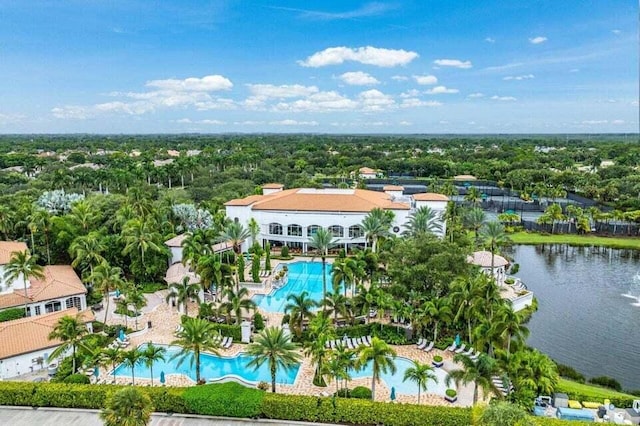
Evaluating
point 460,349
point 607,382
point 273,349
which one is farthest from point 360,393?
point 607,382

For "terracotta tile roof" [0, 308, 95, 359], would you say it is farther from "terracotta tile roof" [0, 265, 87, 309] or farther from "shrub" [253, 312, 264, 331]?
"shrub" [253, 312, 264, 331]

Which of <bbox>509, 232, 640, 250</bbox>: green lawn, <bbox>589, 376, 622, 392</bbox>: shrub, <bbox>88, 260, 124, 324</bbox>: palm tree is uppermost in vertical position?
<bbox>88, 260, 124, 324</bbox>: palm tree

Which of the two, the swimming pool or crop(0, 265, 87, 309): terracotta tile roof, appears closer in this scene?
the swimming pool

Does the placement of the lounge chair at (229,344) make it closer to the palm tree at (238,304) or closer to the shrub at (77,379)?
the palm tree at (238,304)

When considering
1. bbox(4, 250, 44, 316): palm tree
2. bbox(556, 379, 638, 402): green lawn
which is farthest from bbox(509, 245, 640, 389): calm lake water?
bbox(4, 250, 44, 316): palm tree

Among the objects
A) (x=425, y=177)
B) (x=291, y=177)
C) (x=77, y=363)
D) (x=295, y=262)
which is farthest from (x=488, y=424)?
(x=425, y=177)

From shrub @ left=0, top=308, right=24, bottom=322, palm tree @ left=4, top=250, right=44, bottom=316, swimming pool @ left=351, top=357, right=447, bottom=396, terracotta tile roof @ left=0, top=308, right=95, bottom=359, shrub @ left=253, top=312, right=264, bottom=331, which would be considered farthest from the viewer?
palm tree @ left=4, top=250, right=44, bottom=316

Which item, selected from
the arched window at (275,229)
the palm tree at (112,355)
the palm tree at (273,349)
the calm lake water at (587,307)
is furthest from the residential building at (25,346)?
the calm lake water at (587,307)
